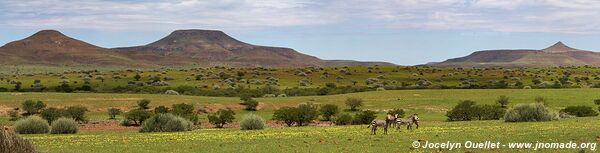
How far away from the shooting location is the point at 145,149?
987 inches

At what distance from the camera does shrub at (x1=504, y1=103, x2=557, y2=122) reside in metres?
40.8

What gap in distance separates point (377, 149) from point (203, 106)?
3987 cm

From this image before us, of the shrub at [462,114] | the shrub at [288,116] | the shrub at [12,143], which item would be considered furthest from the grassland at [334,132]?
the shrub at [12,143]

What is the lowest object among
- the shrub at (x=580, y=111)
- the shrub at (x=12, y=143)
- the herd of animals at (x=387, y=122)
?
→ the shrub at (x=580, y=111)

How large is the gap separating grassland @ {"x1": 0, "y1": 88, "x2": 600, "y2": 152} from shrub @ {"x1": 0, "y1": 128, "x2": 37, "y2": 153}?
770cm

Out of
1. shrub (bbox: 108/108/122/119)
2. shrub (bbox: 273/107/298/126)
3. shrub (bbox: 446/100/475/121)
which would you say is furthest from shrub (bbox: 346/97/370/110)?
shrub (bbox: 108/108/122/119)

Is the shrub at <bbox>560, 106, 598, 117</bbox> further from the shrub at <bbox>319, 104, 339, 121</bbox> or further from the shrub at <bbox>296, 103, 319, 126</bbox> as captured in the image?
the shrub at <bbox>296, 103, 319, 126</bbox>

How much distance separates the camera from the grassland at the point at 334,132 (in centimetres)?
2505

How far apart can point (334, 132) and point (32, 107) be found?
3291cm

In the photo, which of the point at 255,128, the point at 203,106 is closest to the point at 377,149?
the point at 255,128

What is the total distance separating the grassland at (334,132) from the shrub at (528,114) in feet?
3.36

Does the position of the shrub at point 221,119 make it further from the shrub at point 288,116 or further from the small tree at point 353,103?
the small tree at point 353,103

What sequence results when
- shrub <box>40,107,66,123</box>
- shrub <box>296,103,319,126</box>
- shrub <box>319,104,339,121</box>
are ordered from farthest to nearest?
shrub <box>319,104,339,121</box>
shrub <box>296,103,319,126</box>
shrub <box>40,107,66,123</box>

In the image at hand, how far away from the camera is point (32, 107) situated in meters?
55.1
